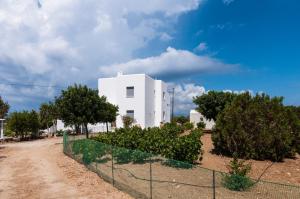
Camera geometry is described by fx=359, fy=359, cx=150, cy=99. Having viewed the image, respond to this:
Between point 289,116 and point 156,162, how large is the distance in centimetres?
1057

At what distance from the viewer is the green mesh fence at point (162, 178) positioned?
810 cm

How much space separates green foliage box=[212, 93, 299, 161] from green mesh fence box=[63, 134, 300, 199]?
6.48 meters

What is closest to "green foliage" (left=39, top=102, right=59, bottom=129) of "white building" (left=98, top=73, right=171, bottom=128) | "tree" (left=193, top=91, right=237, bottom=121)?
"white building" (left=98, top=73, right=171, bottom=128)

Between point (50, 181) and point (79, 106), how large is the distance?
12457 mm

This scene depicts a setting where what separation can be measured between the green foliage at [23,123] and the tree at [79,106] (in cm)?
1397

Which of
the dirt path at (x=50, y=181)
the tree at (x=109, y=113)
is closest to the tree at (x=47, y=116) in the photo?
the tree at (x=109, y=113)

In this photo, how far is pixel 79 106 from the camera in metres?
25.0

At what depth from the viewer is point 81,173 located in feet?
46.6

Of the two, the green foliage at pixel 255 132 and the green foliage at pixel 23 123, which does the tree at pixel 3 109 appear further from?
the green foliage at pixel 255 132

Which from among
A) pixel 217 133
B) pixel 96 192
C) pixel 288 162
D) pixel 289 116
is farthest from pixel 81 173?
pixel 289 116

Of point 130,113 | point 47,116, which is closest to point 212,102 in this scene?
point 130,113

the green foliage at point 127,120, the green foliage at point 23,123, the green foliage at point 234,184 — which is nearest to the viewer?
the green foliage at point 234,184

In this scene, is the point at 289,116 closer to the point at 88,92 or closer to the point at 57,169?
the point at 57,169

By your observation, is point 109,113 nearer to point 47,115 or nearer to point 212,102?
point 212,102
